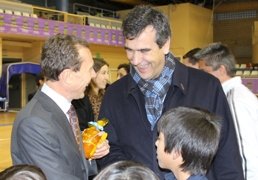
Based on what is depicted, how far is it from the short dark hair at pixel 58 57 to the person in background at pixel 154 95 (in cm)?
25

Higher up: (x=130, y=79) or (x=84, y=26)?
(x=84, y=26)

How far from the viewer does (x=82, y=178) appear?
1.73 metres

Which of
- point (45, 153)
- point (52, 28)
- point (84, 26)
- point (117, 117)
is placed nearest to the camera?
point (45, 153)

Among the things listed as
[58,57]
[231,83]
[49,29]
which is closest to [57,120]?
[58,57]

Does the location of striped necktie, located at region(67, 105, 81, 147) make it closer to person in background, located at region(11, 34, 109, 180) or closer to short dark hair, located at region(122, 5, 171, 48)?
person in background, located at region(11, 34, 109, 180)

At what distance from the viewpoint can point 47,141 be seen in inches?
61.6

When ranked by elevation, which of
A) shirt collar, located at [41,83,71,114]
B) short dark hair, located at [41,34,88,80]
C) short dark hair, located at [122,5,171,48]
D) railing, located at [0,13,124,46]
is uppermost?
railing, located at [0,13,124,46]

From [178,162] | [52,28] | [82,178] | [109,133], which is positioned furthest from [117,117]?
[52,28]

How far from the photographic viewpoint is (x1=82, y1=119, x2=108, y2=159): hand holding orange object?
1.87 metres

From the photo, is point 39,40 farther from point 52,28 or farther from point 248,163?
point 248,163

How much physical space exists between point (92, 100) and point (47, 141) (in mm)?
2105

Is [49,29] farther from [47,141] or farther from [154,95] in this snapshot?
[47,141]

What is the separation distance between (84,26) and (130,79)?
8060 millimetres

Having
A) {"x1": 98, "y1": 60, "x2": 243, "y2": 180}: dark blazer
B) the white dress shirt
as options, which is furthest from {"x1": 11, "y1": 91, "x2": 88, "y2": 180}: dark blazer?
the white dress shirt
